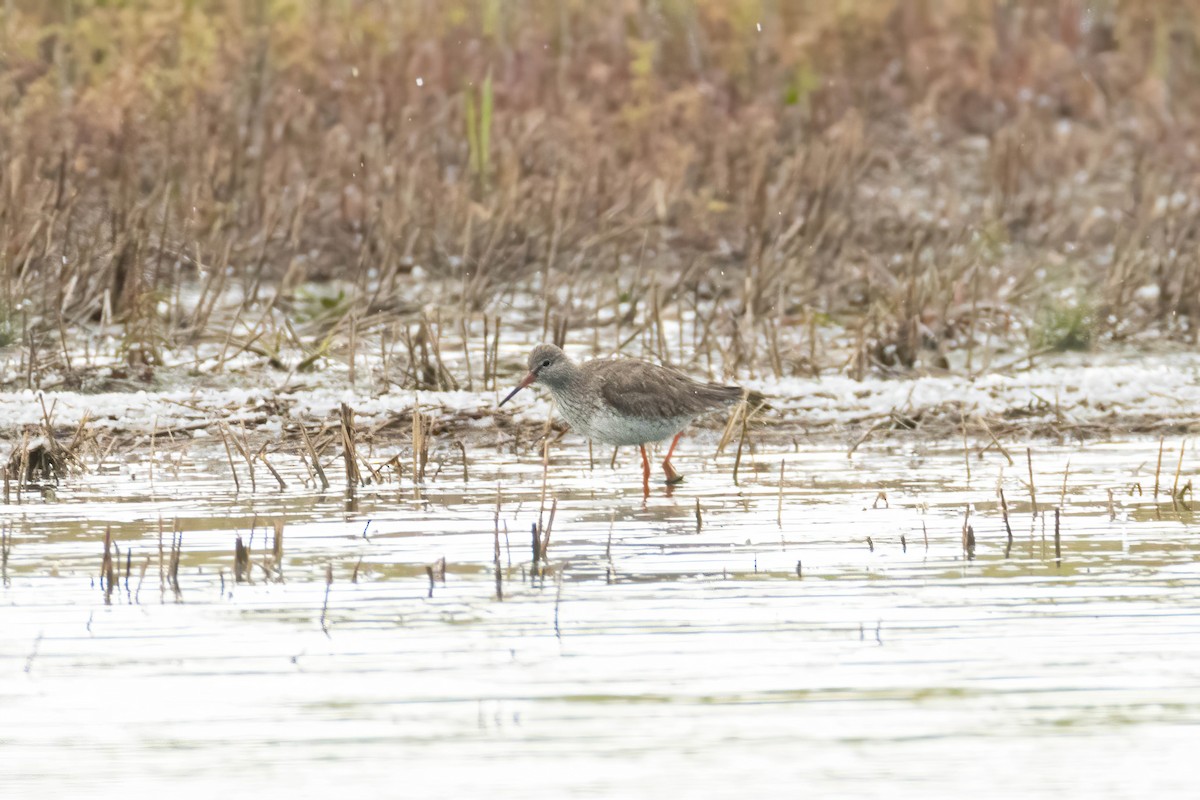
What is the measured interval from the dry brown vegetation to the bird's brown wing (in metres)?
1.52

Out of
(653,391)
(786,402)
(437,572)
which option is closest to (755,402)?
(786,402)

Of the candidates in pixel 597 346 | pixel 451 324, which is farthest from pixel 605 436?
pixel 451 324

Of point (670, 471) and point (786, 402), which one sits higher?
point (786, 402)

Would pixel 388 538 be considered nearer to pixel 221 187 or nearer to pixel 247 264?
pixel 247 264

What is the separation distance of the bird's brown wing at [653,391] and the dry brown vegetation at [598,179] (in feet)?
4.99

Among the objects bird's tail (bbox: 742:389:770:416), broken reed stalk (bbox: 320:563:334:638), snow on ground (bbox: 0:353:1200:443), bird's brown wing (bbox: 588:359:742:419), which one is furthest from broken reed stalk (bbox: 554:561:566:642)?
bird's tail (bbox: 742:389:770:416)

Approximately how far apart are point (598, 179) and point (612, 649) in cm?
1064

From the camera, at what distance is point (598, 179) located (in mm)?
16109

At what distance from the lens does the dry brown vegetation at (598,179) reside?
13.0 metres

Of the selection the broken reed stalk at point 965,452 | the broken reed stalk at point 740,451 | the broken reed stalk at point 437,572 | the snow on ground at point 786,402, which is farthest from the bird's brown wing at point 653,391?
the broken reed stalk at point 437,572

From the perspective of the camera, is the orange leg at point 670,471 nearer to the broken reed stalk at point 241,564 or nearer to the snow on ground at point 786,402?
the snow on ground at point 786,402

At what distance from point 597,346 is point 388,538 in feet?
17.7

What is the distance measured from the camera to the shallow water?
4637 mm

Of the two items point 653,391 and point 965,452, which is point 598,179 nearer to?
point 653,391
